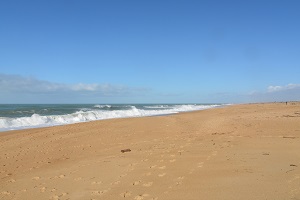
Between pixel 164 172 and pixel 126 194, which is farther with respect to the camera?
pixel 164 172

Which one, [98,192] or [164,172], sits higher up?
[164,172]

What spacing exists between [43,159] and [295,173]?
7.37 m

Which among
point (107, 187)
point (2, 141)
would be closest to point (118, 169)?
point (107, 187)

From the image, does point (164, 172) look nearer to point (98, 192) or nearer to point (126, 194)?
point (126, 194)

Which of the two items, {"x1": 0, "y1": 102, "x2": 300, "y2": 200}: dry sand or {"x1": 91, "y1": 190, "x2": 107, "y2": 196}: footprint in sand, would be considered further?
{"x1": 91, "y1": 190, "x2": 107, "y2": 196}: footprint in sand

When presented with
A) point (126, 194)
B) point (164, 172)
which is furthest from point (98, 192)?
point (164, 172)

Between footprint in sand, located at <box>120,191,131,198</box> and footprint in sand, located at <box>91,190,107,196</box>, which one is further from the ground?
footprint in sand, located at <box>120,191,131,198</box>

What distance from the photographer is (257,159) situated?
6.81 m

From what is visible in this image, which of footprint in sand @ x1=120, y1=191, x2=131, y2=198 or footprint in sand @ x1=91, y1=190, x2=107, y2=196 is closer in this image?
footprint in sand @ x1=120, y1=191, x2=131, y2=198

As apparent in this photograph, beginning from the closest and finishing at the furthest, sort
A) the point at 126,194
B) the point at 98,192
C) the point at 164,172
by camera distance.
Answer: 1. the point at 126,194
2. the point at 98,192
3. the point at 164,172

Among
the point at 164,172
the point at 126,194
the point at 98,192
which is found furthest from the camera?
the point at 164,172

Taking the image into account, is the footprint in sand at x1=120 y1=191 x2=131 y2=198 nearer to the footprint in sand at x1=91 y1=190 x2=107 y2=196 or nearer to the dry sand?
the dry sand

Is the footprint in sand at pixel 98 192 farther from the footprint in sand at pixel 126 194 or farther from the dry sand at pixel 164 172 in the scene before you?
the footprint in sand at pixel 126 194

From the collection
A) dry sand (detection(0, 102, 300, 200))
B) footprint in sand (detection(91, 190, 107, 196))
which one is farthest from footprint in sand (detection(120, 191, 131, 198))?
footprint in sand (detection(91, 190, 107, 196))
